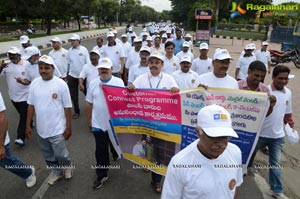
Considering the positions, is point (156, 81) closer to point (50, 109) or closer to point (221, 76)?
point (221, 76)

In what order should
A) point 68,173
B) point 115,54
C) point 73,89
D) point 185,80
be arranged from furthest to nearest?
point 115,54 → point 73,89 → point 185,80 → point 68,173

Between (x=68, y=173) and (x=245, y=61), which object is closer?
(x=68, y=173)

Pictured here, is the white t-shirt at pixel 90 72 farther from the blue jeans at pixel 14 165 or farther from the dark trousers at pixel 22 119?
the blue jeans at pixel 14 165

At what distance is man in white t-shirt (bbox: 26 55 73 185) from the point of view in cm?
397

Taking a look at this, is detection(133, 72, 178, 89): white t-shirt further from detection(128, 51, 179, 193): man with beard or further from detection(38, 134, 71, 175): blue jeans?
detection(38, 134, 71, 175): blue jeans

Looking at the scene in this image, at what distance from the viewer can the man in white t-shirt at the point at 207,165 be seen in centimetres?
193

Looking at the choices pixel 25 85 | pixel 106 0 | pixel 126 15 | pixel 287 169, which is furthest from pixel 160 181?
pixel 126 15

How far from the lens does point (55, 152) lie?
4141 millimetres

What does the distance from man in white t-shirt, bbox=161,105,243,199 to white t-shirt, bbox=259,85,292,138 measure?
2.02 m

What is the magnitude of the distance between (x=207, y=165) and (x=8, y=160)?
9.53 feet

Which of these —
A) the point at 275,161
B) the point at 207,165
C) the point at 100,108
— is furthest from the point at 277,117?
the point at 100,108

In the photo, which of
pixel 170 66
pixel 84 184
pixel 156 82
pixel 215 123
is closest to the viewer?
pixel 215 123

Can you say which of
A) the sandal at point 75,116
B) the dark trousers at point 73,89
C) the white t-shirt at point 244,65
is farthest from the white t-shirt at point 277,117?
the dark trousers at point 73,89

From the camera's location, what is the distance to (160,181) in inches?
169
